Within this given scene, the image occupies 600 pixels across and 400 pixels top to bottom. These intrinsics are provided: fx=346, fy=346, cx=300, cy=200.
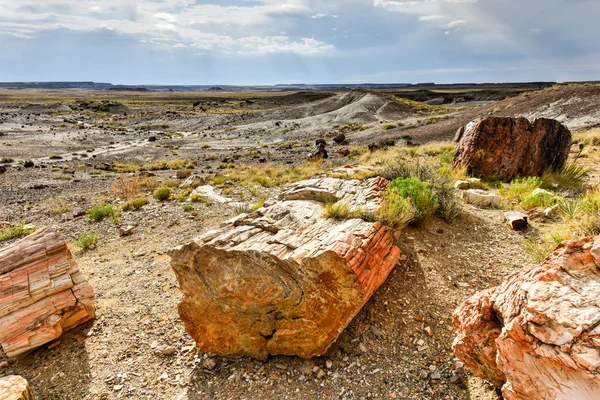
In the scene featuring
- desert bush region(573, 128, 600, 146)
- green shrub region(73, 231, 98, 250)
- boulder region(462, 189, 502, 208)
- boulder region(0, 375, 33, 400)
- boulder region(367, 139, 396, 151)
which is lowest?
green shrub region(73, 231, 98, 250)

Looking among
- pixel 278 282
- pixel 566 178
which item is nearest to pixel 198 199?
pixel 278 282

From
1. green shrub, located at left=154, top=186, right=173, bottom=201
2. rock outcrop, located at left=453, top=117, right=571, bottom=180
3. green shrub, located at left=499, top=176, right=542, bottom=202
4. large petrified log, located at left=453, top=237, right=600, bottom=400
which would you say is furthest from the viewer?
green shrub, located at left=154, top=186, right=173, bottom=201

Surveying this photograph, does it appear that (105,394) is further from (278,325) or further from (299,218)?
(299,218)

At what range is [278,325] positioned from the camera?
443 cm

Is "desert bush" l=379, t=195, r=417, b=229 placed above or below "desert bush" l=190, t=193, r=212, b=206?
above

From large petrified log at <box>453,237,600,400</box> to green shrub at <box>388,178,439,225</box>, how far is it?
11.9 ft

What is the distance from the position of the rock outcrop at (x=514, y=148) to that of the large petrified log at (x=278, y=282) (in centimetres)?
760

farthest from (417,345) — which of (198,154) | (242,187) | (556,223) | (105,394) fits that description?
(198,154)

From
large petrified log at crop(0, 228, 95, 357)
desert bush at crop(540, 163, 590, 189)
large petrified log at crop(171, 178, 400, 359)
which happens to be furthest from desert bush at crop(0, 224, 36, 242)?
desert bush at crop(540, 163, 590, 189)

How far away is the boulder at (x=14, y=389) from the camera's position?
3.75m

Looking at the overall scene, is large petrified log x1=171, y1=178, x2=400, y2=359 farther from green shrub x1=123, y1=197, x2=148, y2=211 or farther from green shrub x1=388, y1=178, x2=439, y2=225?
green shrub x1=123, y1=197, x2=148, y2=211

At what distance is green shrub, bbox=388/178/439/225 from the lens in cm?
685

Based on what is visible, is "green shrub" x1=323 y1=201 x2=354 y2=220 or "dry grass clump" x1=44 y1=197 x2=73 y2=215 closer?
"green shrub" x1=323 y1=201 x2=354 y2=220

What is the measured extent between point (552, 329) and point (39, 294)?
631cm
